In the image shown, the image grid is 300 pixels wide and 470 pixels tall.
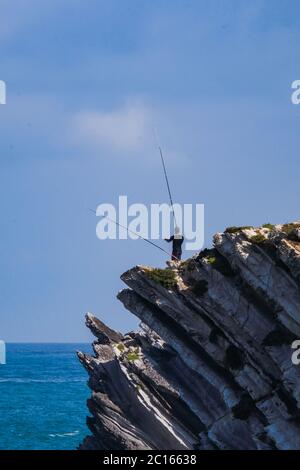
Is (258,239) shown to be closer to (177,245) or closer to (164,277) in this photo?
(164,277)

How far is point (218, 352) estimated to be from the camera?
52.1 meters

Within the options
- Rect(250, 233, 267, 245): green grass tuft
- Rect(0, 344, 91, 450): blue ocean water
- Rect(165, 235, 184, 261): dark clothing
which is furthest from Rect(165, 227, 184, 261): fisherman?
Rect(0, 344, 91, 450): blue ocean water

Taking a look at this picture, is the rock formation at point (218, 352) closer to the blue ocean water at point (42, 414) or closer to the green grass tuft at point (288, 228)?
the green grass tuft at point (288, 228)

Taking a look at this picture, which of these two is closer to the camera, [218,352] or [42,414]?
[218,352]

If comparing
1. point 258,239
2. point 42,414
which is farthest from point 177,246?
point 42,414

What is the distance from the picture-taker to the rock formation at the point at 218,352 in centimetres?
A: 4809

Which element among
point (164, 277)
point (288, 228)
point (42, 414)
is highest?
point (288, 228)

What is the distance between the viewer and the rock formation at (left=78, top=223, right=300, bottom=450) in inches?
1893

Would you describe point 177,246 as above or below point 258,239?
below

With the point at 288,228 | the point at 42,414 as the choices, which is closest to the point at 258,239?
the point at 288,228

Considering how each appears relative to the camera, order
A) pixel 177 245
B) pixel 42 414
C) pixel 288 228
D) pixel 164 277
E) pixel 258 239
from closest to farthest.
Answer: pixel 288 228 → pixel 258 239 → pixel 164 277 → pixel 177 245 → pixel 42 414

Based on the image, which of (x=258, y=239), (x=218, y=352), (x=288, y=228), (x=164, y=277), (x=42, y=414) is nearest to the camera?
(x=288, y=228)

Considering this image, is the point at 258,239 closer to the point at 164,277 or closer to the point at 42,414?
the point at 164,277
